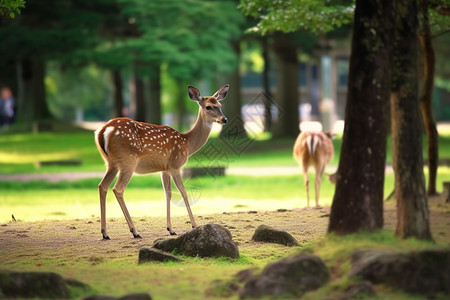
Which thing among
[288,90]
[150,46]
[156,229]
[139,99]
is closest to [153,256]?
[156,229]

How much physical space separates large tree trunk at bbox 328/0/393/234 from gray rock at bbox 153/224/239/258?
5.74 ft

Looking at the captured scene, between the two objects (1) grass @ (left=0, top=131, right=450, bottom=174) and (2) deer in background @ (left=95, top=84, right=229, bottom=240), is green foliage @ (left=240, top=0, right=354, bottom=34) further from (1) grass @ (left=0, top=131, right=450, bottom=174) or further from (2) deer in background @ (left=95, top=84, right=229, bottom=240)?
(1) grass @ (left=0, top=131, right=450, bottom=174)

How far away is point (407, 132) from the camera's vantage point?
8.96m

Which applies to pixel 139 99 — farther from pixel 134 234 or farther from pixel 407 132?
pixel 407 132

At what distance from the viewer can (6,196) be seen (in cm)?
2028

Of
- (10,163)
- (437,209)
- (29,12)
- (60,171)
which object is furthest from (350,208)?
(29,12)

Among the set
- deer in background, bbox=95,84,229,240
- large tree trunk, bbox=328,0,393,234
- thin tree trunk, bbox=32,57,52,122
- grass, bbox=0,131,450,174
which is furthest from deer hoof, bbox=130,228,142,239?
thin tree trunk, bbox=32,57,52,122

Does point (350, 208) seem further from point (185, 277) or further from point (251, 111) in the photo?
point (251, 111)

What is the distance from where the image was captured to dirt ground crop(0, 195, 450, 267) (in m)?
10.8

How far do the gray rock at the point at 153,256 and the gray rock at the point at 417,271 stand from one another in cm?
286

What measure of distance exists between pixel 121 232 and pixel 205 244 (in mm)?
2937

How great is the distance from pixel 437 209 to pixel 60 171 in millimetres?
14016

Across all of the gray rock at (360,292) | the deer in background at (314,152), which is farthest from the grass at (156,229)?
the deer in background at (314,152)

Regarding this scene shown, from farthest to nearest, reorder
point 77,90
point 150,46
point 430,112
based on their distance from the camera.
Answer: point 77,90, point 150,46, point 430,112
